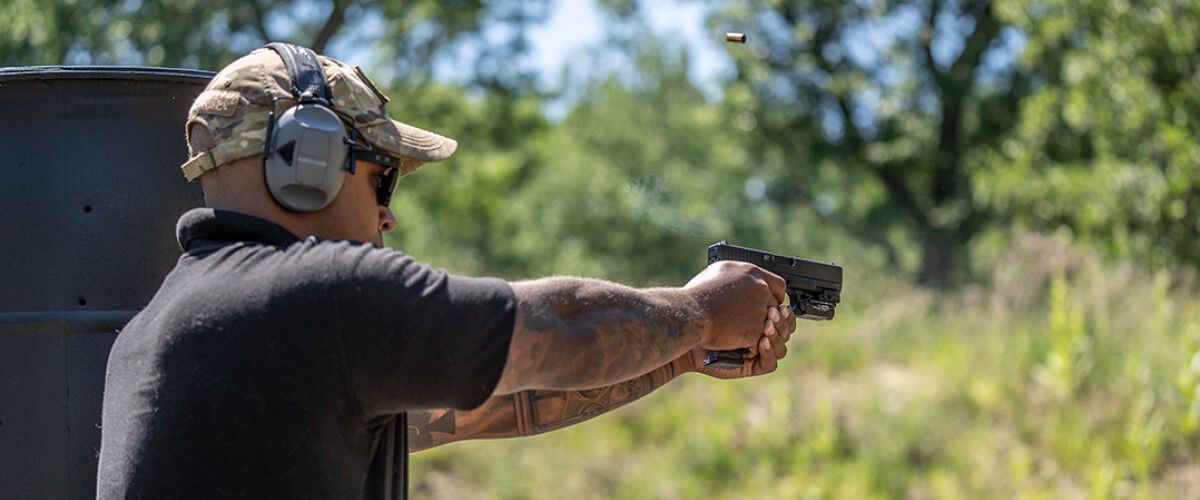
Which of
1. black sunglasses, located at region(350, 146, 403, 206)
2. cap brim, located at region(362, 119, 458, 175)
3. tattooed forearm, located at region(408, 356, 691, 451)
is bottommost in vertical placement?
tattooed forearm, located at region(408, 356, 691, 451)

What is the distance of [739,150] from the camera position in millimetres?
22281

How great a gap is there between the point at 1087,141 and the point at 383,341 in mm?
14800

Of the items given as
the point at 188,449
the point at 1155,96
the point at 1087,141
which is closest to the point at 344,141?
the point at 188,449

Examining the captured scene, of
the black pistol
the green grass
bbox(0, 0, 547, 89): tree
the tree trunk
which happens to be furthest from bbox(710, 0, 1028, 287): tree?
the black pistol

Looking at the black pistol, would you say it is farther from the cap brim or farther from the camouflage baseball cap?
the camouflage baseball cap

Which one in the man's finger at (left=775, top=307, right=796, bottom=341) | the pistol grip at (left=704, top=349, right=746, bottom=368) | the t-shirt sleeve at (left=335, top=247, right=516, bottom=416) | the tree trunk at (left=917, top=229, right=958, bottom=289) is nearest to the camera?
the t-shirt sleeve at (left=335, top=247, right=516, bottom=416)

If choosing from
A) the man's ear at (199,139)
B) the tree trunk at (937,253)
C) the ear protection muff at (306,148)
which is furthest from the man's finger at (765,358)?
the tree trunk at (937,253)

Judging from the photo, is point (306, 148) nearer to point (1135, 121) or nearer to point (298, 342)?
point (298, 342)

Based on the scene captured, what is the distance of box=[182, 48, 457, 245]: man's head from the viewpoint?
2.28 meters

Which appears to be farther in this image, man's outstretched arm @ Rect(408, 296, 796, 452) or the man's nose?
man's outstretched arm @ Rect(408, 296, 796, 452)

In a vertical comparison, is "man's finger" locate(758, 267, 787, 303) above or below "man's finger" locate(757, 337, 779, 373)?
above

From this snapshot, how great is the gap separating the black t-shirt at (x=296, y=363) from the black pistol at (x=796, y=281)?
854 millimetres

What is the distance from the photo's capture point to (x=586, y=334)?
7.29 feet

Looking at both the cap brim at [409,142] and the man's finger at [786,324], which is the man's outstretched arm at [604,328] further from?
the cap brim at [409,142]
